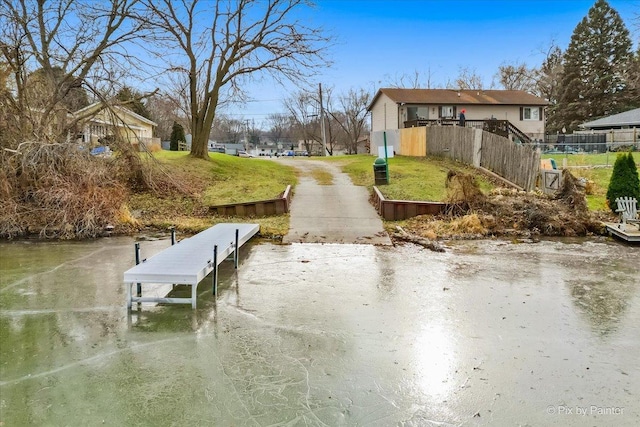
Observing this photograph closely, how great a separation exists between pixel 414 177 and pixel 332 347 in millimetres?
12281

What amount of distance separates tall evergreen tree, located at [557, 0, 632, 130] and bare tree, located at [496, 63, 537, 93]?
5.08 metres

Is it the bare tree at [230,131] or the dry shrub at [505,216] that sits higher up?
the bare tree at [230,131]

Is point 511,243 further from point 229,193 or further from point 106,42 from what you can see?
point 106,42

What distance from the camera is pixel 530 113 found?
3469cm

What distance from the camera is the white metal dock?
5.38 metres

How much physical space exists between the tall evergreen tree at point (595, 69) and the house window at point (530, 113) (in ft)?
50.5

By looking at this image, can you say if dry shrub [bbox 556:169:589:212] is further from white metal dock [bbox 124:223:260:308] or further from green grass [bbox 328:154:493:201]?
white metal dock [bbox 124:223:260:308]

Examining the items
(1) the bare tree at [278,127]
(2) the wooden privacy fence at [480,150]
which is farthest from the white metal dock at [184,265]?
(1) the bare tree at [278,127]

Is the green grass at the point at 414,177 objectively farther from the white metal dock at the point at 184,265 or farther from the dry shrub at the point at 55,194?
the dry shrub at the point at 55,194

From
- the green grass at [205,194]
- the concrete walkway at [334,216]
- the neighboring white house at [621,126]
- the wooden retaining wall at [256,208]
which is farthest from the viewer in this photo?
the neighboring white house at [621,126]

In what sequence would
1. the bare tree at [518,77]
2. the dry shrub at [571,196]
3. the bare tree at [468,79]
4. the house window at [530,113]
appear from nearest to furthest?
the dry shrub at [571,196] < the house window at [530,113] < the bare tree at [518,77] < the bare tree at [468,79]

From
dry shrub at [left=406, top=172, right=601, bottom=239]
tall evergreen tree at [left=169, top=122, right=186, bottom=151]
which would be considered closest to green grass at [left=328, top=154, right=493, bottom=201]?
dry shrub at [left=406, top=172, right=601, bottom=239]

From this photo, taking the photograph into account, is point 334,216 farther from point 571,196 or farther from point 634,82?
point 634,82

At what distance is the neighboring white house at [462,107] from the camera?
32.6 m
